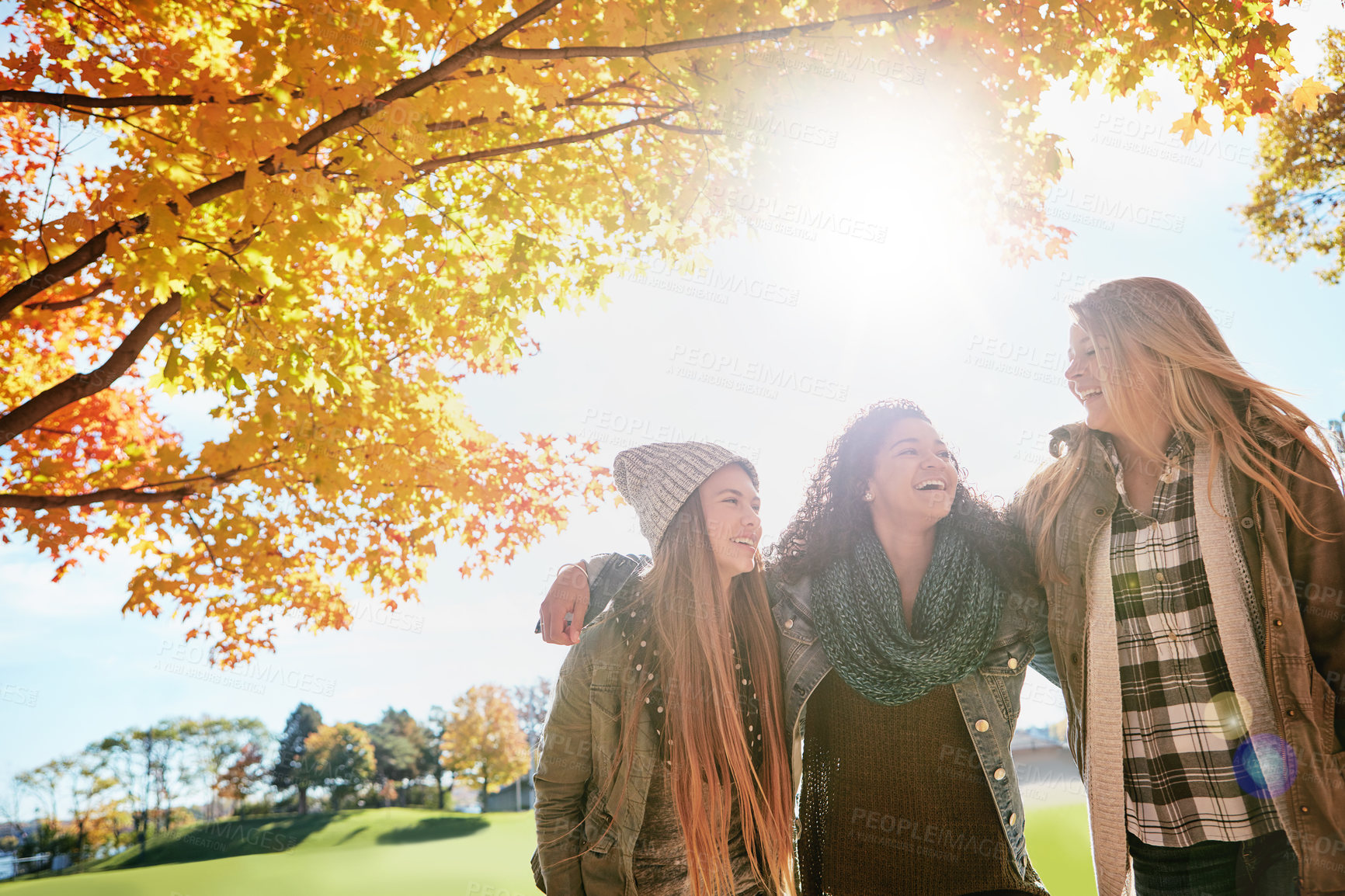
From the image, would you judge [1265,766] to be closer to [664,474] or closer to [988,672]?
[988,672]

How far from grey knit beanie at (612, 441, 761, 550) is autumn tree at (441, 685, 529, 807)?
2934 centimetres

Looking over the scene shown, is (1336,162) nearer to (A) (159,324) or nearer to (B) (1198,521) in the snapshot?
(B) (1198,521)

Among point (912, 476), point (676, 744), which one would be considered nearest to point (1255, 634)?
point (912, 476)

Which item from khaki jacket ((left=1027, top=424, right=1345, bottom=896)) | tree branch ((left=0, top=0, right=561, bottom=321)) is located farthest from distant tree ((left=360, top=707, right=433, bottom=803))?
khaki jacket ((left=1027, top=424, right=1345, bottom=896))

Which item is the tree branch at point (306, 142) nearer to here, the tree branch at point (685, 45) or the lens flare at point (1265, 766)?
the tree branch at point (685, 45)

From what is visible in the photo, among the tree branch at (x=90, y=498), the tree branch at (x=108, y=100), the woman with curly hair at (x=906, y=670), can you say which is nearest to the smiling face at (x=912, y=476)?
the woman with curly hair at (x=906, y=670)

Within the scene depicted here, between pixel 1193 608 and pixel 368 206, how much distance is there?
4396 mm

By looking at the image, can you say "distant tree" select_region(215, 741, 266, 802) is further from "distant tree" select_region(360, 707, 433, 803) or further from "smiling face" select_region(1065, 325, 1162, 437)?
"smiling face" select_region(1065, 325, 1162, 437)

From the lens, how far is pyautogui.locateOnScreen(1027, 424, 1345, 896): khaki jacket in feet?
6.38

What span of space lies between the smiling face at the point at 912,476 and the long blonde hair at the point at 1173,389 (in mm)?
367

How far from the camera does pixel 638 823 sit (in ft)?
8.17

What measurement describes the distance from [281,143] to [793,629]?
2883 mm

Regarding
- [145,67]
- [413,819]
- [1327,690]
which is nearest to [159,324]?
[145,67]

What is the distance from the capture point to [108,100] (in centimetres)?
309
